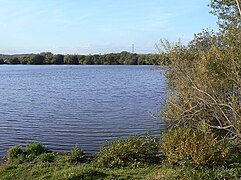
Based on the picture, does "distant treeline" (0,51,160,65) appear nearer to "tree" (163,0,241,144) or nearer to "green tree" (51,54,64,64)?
"green tree" (51,54,64,64)

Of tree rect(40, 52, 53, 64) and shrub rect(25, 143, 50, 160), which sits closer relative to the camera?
shrub rect(25, 143, 50, 160)

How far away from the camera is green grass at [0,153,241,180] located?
24.8 feet

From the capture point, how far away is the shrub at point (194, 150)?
830 cm

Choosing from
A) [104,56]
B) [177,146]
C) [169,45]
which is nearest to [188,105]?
[169,45]

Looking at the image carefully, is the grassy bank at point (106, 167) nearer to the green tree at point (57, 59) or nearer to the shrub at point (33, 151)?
the shrub at point (33, 151)

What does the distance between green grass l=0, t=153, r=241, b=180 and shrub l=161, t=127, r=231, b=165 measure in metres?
0.26

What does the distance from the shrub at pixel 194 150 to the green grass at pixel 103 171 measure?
0.26 metres

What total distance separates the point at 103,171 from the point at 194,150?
250cm

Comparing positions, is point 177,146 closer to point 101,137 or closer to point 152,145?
point 152,145

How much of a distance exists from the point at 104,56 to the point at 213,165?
104209 mm

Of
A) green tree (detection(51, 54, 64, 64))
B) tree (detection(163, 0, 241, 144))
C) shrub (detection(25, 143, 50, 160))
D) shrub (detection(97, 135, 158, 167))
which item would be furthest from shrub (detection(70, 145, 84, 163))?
green tree (detection(51, 54, 64, 64))

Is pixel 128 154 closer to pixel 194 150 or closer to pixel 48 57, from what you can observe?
pixel 194 150

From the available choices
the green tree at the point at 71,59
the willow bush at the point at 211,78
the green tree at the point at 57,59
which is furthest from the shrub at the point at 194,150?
the green tree at the point at 57,59

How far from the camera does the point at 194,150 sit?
27.3 feet
